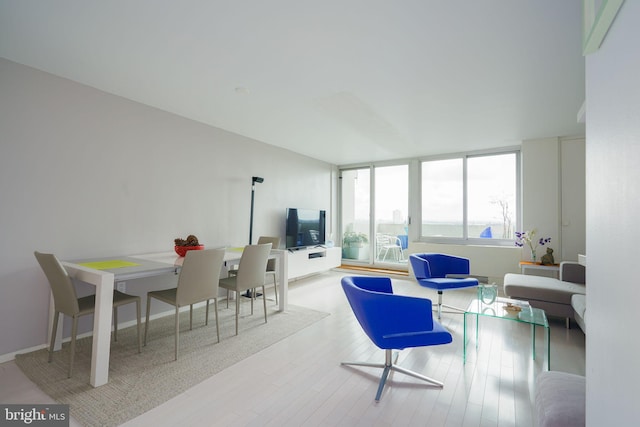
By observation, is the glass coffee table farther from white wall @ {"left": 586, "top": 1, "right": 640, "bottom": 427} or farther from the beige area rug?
white wall @ {"left": 586, "top": 1, "right": 640, "bottom": 427}

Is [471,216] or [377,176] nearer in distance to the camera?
[471,216]

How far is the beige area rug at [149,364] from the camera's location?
1.96 metres

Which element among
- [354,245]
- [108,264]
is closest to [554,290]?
[354,245]

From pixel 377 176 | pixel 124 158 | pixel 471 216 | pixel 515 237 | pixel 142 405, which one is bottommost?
pixel 142 405

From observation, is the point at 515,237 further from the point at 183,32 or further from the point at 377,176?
the point at 183,32

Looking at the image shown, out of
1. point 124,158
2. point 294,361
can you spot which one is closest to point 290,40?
point 124,158

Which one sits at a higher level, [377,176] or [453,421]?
[377,176]

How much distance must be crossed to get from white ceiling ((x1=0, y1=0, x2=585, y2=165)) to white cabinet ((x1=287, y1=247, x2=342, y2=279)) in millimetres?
2400

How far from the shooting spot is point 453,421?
5.99 ft

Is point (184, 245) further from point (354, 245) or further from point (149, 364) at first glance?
point (354, 245)

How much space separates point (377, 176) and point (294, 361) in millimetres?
5209

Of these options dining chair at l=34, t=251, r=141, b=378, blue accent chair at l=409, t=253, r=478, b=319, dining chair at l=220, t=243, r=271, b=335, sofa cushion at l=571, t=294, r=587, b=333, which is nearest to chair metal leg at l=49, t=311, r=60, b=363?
dining chair at l=34, t=251, r=141, b=378

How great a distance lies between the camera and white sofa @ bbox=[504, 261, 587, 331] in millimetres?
3311

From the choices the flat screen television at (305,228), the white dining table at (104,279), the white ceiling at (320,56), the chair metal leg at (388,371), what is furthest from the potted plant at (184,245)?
the flat screen television at (305,228)
